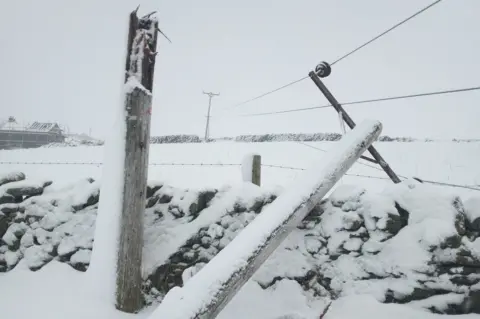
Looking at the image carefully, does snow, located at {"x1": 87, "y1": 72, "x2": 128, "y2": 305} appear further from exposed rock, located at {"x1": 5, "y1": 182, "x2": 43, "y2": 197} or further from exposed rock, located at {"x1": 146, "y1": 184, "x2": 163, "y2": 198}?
exposed rock, located at {"x1": 5, "y1": 182, "x2": 43, "y2": 197}

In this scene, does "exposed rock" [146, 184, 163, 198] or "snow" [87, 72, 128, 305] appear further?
"exposed rock" [146, 184, 163, 198]

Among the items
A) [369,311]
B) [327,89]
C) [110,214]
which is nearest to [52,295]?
[110,214]

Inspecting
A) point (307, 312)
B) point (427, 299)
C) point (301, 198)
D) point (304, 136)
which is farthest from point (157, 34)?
point (304, 136)

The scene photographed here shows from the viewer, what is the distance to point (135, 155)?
288cm

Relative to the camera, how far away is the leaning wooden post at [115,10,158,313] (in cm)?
277

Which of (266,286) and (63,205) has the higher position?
(63,205)

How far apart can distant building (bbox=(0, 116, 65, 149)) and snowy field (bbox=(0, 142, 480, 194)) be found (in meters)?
30.1

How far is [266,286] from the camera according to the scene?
9.26ft

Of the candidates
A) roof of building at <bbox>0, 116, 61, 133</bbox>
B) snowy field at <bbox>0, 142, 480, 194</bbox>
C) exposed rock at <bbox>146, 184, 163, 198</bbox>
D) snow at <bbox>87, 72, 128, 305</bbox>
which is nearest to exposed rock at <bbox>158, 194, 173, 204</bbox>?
exposed rock at <bbox>146, 184, 163, 198</bbox>

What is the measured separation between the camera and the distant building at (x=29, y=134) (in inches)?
1762

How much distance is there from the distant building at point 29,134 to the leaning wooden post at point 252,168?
5085 cm

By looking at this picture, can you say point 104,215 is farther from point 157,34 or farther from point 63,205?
point 157,34

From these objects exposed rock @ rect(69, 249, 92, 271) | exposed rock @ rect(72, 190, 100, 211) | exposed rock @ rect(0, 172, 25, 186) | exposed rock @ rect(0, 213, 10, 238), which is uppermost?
exposed rock @ rect(0, 172, 25, 186)

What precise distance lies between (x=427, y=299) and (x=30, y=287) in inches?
A: 156
